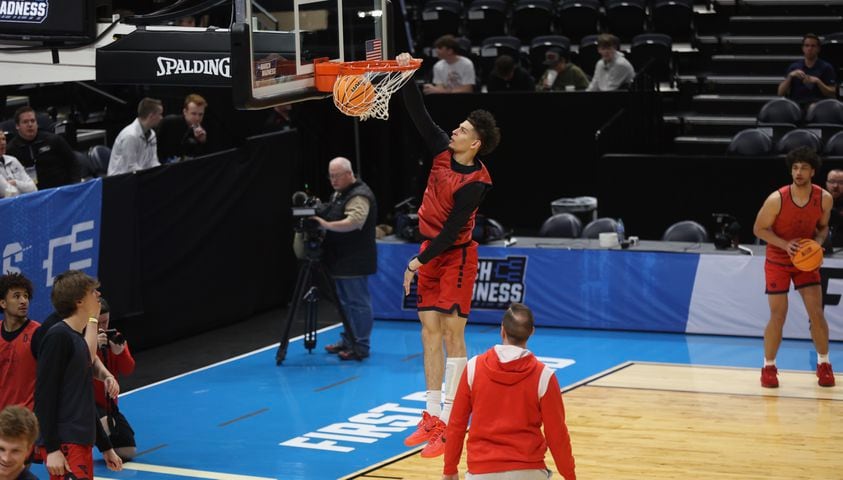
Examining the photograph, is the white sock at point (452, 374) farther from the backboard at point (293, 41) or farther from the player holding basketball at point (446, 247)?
the backboard at point (293, 41)

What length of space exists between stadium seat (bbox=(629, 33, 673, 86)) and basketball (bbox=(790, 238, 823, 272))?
26.8ft

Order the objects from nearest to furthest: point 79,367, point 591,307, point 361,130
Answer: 1. point 79,367
2. point 591,307
3. point 361,130

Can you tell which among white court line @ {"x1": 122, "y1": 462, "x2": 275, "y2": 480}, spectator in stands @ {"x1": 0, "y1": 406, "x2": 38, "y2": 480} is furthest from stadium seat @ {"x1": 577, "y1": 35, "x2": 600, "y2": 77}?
spectator in stands @ {"x1": 0, "y1": 406, "x2": 38, "y2": 480}

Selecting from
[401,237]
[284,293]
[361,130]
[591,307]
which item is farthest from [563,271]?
[361,130]

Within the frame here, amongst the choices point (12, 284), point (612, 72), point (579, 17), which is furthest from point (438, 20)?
point (12, 284)

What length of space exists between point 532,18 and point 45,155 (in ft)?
31.2

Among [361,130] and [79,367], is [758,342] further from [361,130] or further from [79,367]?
[79,367]

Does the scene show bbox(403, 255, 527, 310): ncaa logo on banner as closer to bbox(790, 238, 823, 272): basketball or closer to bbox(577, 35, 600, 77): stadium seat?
bbox(790, 238, 823, 272): basketball

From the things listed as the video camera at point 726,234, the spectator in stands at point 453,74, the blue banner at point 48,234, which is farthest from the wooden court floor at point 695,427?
the spectator in stands at point 453,74

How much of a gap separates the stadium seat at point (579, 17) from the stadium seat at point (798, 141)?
16.4 feet

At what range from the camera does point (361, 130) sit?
19.1m

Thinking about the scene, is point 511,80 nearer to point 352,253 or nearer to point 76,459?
point 352,253

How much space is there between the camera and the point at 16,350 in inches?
331

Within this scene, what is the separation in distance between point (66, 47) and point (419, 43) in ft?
37.5
